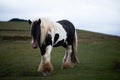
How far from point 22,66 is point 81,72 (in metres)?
3.35

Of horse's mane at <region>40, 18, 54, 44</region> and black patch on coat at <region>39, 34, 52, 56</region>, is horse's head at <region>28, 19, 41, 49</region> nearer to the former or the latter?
horse's mane at <region>40, 18, 54, 44</region>

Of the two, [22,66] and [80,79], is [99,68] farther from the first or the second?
[22,66]

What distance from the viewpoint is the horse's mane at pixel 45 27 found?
1074 centimetres

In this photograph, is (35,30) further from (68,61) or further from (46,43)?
(68,61)

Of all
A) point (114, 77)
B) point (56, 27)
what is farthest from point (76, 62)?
point (114, 77)

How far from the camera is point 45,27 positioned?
10914mm

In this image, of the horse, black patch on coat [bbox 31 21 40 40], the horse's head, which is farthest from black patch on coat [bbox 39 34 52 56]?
black patch on coat [bbox 31 21 40 40]

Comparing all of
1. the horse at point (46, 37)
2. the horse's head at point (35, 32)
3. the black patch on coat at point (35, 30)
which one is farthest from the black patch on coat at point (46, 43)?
the black patch on coat at point (35, 30)

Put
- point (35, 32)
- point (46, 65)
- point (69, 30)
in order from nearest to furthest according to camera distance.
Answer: point (35, 32), point (46, 65), point (69, 30)

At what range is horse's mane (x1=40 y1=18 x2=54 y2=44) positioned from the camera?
1074cm

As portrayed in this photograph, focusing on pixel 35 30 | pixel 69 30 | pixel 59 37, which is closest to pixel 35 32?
pixel 35 30

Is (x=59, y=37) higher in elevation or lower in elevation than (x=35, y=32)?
lower

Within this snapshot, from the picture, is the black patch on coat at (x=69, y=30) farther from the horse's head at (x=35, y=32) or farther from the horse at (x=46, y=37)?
the horse's head at (x=35, y=32)

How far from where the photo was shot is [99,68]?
496 inches
